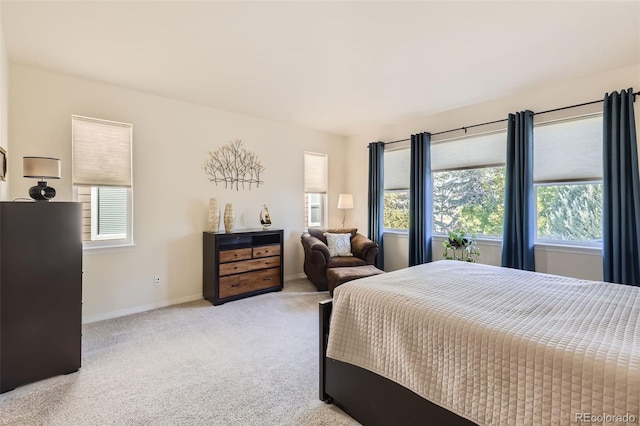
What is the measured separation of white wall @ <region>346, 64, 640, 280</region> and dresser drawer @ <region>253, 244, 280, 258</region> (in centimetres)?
192

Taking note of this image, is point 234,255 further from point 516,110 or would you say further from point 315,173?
point 516,110

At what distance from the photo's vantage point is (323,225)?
5.66m

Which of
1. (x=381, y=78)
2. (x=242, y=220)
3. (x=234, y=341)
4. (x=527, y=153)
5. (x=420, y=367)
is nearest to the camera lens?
(x=420, y=367)

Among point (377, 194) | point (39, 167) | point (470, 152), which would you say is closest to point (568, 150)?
point (470, 152)

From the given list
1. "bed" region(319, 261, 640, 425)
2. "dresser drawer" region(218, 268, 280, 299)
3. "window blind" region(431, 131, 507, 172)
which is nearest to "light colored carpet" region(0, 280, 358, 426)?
"bed" region(319, 261, 640, 425)

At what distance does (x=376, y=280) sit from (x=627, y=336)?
3.87 feet

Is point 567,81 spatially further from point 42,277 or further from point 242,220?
point 42,277

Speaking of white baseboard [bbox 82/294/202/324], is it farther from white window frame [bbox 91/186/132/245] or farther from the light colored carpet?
white window frame [bbox 91/186/132/245]

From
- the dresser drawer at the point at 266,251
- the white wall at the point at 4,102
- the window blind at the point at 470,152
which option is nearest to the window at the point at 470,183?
the window blind at the point at 470,152

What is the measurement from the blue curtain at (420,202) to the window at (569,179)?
1348 millimetres

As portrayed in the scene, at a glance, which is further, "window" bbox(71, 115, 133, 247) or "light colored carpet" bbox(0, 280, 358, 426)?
"window" bbox(71, 115, 133, 247)

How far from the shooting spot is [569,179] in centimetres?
336

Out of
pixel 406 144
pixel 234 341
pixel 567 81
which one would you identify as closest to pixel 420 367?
pixel 234 341

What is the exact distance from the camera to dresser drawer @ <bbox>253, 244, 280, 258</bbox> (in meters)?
4.22
